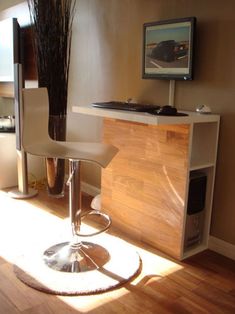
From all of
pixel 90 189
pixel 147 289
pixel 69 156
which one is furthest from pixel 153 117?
pixel 90 189

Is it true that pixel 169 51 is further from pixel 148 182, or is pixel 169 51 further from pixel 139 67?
pixel 148 182

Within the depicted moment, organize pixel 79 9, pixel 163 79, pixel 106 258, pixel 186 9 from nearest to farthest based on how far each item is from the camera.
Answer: pixel 106 258 → pixel 186 9 → pixel 163 79 → pixel 79 9

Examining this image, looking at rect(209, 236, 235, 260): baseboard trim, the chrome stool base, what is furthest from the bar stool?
rect(209, 236, 235, 260): baseboard trim

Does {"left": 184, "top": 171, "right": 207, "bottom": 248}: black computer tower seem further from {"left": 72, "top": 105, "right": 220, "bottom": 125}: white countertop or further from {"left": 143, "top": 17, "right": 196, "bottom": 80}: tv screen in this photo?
{"left": 143, "top": 17, "right": 196, "bottom": 80}: tv screen

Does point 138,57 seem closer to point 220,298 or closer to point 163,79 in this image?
point 163,79

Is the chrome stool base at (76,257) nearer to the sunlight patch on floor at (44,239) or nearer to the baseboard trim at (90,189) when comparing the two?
the sunlight patch on floor at (44,239)

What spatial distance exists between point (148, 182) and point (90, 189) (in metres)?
1.15

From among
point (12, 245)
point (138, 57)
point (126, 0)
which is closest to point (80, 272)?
point (12, 245)

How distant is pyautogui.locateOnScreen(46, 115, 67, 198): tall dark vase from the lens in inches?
124

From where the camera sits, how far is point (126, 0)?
8.95 ft

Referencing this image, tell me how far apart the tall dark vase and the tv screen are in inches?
37.7

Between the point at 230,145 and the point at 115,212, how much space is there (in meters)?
0.98

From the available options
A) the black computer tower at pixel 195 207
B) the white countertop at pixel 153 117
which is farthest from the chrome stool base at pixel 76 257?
the white countertop at pixel 153 117

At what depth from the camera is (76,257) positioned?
2104 mm
